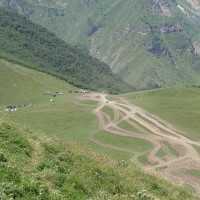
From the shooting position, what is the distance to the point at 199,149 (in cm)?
6581

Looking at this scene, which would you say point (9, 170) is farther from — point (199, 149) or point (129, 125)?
point (129, 125)

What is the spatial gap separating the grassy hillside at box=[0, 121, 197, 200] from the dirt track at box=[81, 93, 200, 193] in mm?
20467

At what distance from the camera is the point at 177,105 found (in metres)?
91.1

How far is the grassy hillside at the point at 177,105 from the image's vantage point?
3088 inches

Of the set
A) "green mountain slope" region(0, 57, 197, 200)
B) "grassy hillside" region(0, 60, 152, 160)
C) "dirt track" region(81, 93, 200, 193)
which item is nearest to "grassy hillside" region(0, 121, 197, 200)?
"green mountain slope" region(0, 57, 197, 200)

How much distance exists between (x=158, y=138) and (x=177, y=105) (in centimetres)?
2009

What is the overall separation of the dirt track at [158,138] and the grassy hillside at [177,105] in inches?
66.8

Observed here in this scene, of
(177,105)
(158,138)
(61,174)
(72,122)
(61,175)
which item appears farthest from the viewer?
(177,105)

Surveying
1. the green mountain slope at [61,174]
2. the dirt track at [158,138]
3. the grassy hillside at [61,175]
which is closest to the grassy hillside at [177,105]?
the dirt track at [158,138]

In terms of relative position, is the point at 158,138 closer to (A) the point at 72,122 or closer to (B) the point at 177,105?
(A) the point at 72,122

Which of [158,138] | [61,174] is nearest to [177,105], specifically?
[158,138]

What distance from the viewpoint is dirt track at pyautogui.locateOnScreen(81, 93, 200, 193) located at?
Result: 55219mm

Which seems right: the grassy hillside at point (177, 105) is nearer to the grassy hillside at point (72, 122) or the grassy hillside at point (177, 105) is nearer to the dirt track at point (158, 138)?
the dirt track at point (158, 138)

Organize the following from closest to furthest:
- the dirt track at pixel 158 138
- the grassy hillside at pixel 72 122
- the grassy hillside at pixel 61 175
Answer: the grassy hillside at pixel 61 175 < the dirt track at pixel 158 138 < the grassy hillside at pixel 72 122
